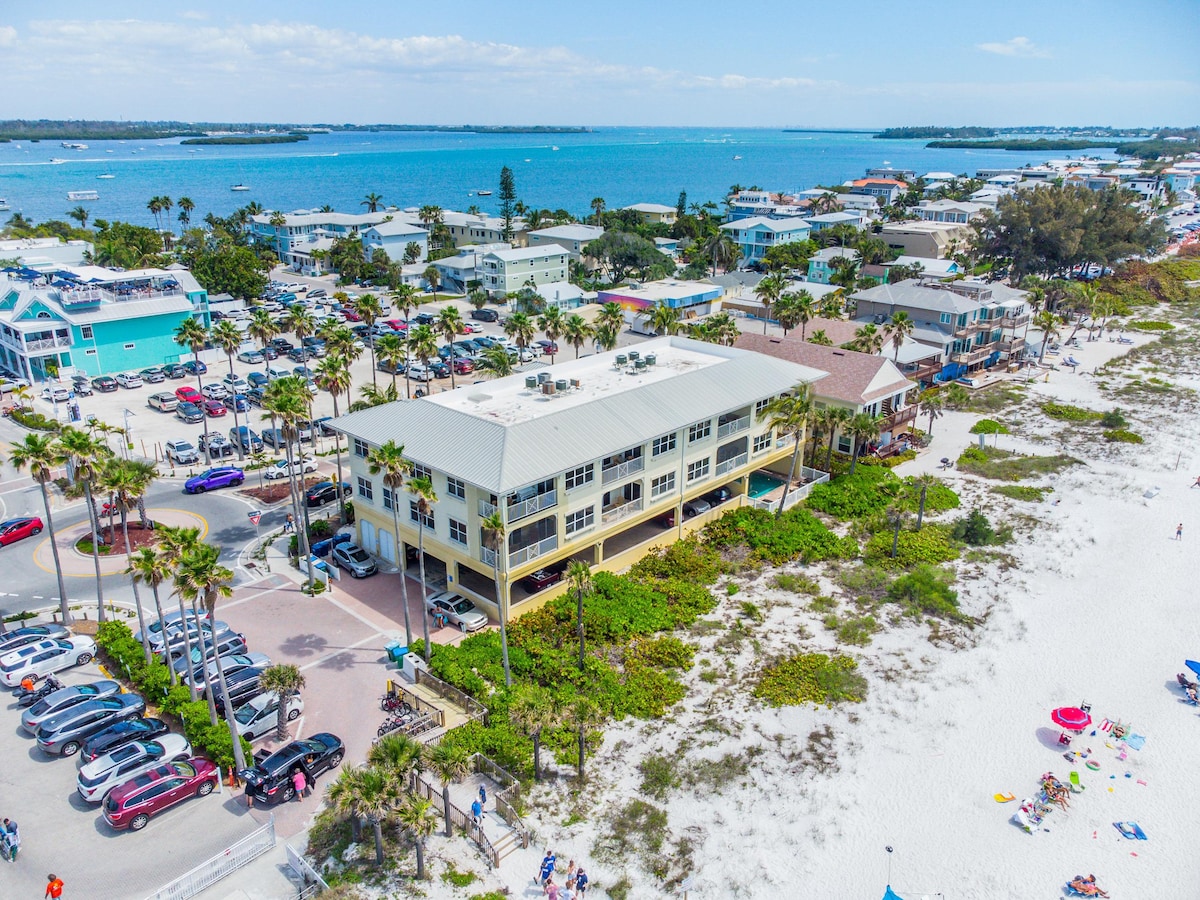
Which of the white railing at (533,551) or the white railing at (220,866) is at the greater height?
the white railing at (533,551)

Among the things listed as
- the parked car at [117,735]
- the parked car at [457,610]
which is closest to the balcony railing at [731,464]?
the parked car at [457,610]

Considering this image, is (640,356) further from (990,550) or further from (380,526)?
(990,550)

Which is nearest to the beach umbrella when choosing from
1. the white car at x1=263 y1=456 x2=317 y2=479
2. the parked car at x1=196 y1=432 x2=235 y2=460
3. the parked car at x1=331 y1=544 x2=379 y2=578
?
the parked car at x1=331 y1=544 x2=379 y2=578

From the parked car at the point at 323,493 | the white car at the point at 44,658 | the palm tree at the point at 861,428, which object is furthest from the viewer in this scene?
the palm tree at the point at 861,428

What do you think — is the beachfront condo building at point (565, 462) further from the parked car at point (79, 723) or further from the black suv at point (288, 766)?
the parked car at point (79, 723)

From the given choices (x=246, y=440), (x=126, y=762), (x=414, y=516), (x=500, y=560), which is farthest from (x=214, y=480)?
(x=126, y=762)

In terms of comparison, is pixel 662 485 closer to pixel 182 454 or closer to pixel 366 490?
pixel 366 490
